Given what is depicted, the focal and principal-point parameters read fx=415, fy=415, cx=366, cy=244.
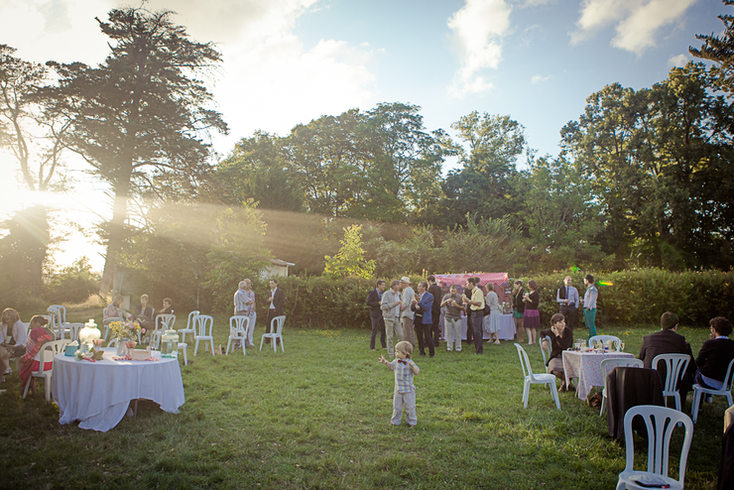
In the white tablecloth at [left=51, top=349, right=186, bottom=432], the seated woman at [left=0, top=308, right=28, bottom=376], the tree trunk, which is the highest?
the tree trunk

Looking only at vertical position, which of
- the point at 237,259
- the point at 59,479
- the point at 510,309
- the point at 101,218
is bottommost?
the point at 59,479

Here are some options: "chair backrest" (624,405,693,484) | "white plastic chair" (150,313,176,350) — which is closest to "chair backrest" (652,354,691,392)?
"chair backrest" (624,405,693,484)

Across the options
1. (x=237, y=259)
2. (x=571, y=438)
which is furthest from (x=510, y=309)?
(x=237, y=259)

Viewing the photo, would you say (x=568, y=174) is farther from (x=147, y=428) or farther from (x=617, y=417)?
(x=147, y=428)

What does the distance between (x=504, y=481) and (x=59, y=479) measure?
12.7 ft

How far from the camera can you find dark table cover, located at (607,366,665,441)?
4.26m

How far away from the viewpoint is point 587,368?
5.86 metres

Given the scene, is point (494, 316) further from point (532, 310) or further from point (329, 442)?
point (329, 442)

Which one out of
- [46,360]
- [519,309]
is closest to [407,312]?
[519,309]

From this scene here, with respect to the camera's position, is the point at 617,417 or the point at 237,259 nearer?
the point at 617,417

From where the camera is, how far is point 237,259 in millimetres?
17547

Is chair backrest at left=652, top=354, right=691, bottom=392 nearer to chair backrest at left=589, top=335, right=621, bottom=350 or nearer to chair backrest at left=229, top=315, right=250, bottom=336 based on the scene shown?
chair backrest at left=589, top=335, right=621, bottom=350

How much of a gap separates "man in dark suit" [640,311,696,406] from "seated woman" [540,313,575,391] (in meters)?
1.13

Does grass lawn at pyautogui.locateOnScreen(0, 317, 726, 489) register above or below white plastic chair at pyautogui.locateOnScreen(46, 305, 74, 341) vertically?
below
